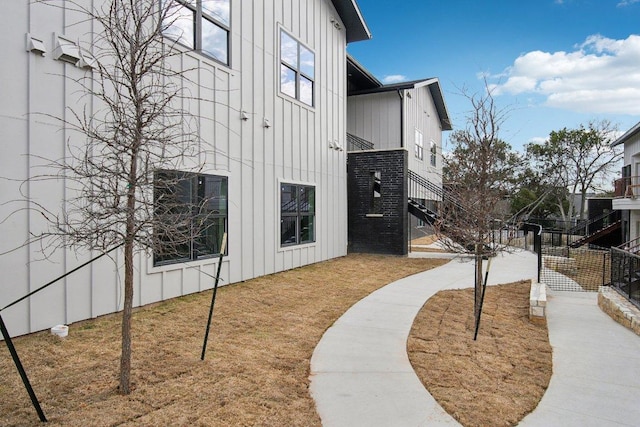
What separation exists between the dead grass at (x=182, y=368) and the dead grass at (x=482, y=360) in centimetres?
137

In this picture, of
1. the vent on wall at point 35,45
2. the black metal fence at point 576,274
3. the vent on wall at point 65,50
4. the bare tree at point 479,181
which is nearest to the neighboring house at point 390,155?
the bare tree at point 479,181

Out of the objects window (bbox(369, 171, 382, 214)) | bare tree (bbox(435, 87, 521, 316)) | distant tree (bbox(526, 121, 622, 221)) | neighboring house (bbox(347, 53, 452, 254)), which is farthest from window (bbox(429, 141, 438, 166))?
bare tree (bbox(435, 87, 521, 316))

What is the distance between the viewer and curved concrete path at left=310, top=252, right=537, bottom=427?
333 cm

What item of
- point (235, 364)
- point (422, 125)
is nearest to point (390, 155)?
point (422, 125)

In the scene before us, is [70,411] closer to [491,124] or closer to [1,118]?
[1,118]

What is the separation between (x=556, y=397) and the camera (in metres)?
3.90

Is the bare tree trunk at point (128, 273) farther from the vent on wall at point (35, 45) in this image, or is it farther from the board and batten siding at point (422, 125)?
the board and batten siding at point (422, 125)

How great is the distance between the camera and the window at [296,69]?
1025 cm

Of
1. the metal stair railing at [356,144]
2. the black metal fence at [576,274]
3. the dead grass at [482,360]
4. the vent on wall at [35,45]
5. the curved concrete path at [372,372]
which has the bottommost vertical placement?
the black metal fence at [576,274]

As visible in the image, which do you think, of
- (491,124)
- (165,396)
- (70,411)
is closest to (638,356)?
(491,124)

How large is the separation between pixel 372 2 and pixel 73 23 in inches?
686

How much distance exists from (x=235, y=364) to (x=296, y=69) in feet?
28.5

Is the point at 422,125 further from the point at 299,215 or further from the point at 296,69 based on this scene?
the point at 299,215

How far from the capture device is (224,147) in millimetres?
7895
